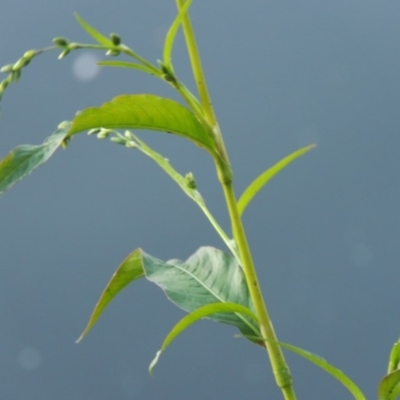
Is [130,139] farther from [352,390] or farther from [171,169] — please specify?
[352,390]

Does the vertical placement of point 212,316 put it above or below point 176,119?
below

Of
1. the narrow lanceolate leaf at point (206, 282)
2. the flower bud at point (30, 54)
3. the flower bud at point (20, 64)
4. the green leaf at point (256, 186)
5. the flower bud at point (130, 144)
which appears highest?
the flower bud at point (30, 54)

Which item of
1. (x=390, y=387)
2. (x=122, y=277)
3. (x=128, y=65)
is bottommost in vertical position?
(x=390, y=387)

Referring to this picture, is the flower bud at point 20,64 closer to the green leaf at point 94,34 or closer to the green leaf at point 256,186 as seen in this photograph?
the green leaf at point 94,34

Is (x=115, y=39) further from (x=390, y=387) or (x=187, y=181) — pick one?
(x=390, y=387)

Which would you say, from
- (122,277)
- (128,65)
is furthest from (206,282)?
(128,65)

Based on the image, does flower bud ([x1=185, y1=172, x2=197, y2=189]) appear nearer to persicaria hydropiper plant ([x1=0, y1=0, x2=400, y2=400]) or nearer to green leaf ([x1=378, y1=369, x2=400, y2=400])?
persicaria hydropiper plant ([x1=0, y1=0, x2=400, y2=400])

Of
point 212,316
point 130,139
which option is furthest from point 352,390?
point 130,139

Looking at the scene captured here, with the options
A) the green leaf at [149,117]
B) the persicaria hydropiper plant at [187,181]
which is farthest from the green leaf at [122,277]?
the green leaf at [149,117]
